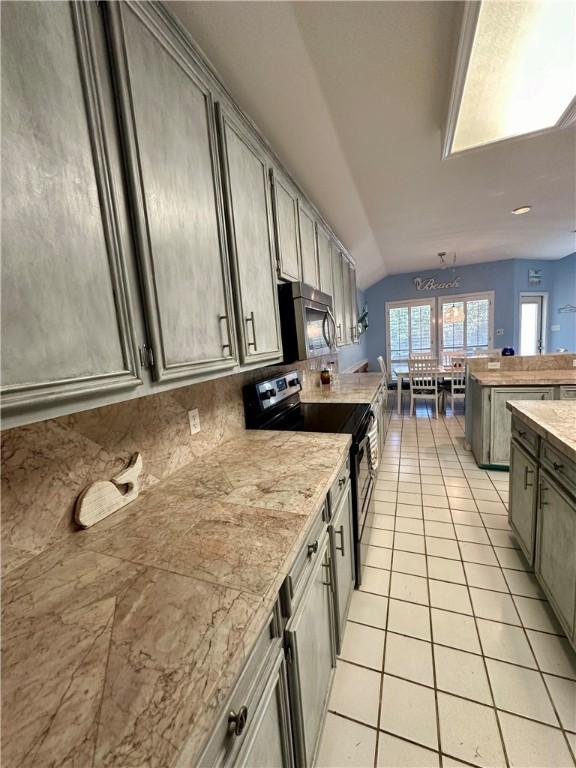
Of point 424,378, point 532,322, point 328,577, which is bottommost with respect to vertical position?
point 328,577

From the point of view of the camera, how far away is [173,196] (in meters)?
0.94

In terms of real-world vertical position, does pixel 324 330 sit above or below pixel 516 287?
below

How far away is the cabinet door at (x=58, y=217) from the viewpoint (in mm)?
556

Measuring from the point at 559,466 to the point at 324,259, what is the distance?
2.17 m

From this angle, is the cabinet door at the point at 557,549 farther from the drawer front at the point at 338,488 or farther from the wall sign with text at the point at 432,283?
the wall sign with text at the point at 432,283

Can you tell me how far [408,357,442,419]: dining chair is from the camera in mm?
5164

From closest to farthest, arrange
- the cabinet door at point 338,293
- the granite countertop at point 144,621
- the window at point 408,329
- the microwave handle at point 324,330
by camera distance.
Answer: the granite countertop at point 144,621 → the microwave handle at point 324,330 → the cabinet door at point 338,293 → the window at point 408,329

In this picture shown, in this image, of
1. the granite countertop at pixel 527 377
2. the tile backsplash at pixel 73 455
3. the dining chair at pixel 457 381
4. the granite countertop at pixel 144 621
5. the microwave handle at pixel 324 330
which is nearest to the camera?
the granite countertop at pixel 144 621

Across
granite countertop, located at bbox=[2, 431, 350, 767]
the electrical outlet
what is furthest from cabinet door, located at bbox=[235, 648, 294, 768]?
the electrical outlet

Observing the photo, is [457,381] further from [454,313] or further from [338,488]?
[338,488]

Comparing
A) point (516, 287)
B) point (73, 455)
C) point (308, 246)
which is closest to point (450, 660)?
point (73, 455)

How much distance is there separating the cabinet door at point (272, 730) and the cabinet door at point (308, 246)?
200 cm

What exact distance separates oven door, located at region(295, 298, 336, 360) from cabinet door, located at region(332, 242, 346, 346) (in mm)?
727

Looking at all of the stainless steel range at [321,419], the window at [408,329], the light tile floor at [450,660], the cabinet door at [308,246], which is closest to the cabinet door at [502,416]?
the light tile floor at [450,660]
